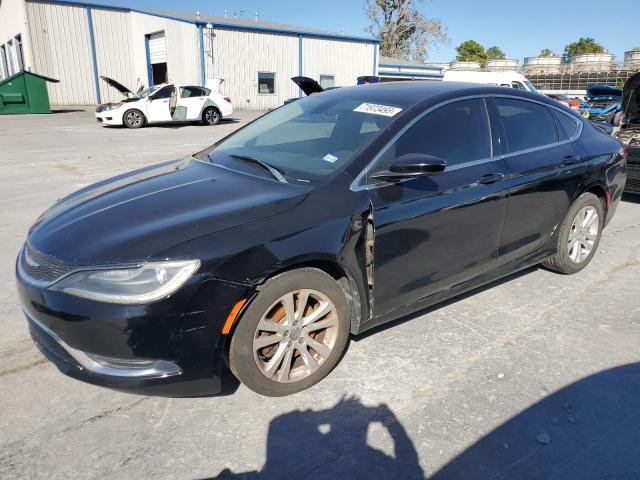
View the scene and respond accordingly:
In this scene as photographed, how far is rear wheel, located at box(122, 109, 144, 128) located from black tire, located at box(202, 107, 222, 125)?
2285mm

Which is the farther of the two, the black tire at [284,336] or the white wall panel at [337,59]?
the white wall panel at [337,59]

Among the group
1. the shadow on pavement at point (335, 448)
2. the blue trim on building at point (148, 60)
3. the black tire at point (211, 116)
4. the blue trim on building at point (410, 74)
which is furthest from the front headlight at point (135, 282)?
the blue trim on building at point (410, 74)

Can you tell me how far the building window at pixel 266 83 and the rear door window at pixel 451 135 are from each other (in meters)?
26.6

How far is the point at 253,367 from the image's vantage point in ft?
8.23

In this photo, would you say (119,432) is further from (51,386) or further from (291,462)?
(291,462)

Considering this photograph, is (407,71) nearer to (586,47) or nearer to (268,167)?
(268,167)

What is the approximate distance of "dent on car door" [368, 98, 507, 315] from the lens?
9.46 feet

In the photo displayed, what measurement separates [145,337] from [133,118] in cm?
1636

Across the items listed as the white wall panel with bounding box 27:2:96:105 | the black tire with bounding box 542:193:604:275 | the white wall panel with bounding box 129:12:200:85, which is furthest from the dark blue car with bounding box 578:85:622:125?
the white wall panel with bounding box 27:2:96:105

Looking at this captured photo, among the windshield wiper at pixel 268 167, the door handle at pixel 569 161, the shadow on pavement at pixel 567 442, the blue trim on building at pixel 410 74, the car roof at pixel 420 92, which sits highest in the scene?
the blue trim on building at pixel 410 74

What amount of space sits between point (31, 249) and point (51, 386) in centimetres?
76

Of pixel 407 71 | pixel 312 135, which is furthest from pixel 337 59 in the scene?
pixel 312 135

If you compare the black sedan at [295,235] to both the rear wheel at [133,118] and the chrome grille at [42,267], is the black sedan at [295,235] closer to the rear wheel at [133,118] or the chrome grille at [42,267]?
the chrome grille at [42,267]

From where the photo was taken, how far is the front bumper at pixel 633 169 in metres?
6.76
